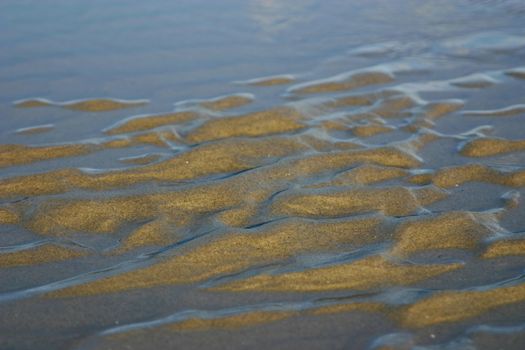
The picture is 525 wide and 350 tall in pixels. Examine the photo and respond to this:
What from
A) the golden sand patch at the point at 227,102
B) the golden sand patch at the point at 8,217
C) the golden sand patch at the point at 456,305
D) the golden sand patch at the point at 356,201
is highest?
the golden sand patch at the point at 227,102

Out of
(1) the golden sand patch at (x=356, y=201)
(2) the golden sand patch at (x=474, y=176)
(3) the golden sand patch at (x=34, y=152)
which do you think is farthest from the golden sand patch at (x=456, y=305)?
(3) the golden sand patch at (x=34, y=152)

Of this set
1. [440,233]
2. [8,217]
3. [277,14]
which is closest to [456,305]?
[440,233]

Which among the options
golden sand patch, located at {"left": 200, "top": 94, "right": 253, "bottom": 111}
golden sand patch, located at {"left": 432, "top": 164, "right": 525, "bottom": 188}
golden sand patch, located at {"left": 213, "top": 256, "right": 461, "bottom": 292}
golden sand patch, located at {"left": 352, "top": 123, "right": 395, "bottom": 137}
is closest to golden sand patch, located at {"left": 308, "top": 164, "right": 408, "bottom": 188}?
golden sand patch, located at {"left": 432, "top": 164, "right": 525, "bottom": 188}

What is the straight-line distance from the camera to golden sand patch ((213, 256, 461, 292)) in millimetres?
2168

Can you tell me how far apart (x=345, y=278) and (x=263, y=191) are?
74 centimetres

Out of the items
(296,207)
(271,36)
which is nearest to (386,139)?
(296,207)

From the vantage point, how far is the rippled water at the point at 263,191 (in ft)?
6.61

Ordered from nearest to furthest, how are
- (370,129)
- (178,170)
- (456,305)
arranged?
1. (456,305)
2. (178,170)
3. (370,129)

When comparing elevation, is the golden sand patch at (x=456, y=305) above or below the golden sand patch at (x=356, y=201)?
below

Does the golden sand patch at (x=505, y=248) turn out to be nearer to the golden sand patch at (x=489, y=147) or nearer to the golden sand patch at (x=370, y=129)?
the golden sand patch at (x=489, y=147)

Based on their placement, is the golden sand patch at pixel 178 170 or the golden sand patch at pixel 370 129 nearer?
the golden sand patch at pixel 178 170

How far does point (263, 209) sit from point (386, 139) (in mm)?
1034

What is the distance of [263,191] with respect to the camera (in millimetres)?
2824

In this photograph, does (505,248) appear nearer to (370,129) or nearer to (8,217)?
(370,129)
